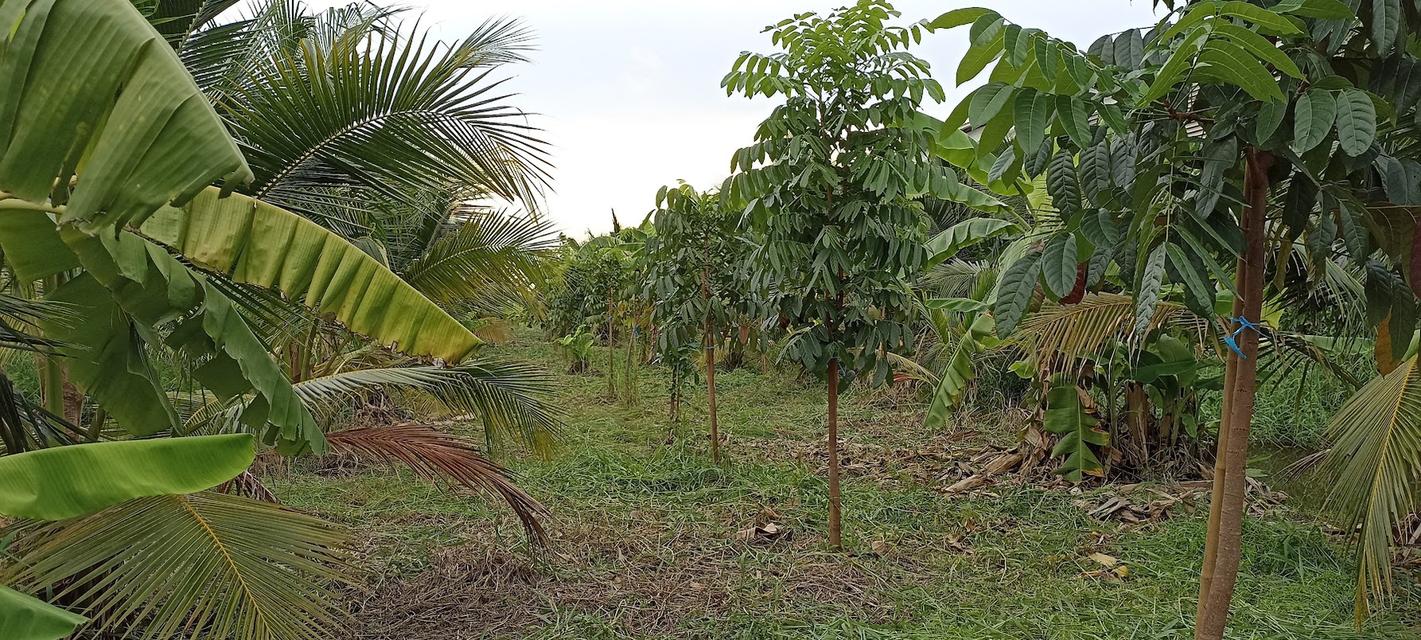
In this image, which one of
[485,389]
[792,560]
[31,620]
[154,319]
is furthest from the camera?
[792,560]

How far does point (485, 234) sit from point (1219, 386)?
455 centimetres

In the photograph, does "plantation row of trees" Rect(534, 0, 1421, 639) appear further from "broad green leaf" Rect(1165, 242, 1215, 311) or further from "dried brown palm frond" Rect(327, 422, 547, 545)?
"dried brown palm frond" Rect(327, 422, 547, 545)

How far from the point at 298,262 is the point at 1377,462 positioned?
3822 millimetres

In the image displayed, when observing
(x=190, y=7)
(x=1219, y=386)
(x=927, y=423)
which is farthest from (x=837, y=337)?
(x=190, y=7)

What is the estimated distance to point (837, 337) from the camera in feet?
14.6

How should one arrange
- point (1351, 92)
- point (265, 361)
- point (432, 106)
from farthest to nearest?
point (432, 106) → point (265, 361) → point (1351, 92)

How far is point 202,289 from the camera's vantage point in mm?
2398

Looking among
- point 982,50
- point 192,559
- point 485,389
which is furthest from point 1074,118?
point 485,389

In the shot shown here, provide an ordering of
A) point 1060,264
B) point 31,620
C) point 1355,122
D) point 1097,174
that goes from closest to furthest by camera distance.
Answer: point 31,620 → point 1355,122 → point 1060,264 → point 1097,174

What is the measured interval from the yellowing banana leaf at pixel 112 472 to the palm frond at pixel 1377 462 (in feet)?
11.5

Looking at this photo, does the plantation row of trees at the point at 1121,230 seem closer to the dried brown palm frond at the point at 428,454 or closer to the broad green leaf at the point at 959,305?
the broad green leaf at the point at 959,305

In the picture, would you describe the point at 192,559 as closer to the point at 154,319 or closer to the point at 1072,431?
the point at 154,319

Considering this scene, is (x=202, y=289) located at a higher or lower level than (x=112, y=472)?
higher

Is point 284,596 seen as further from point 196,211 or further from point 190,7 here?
point 190,7
